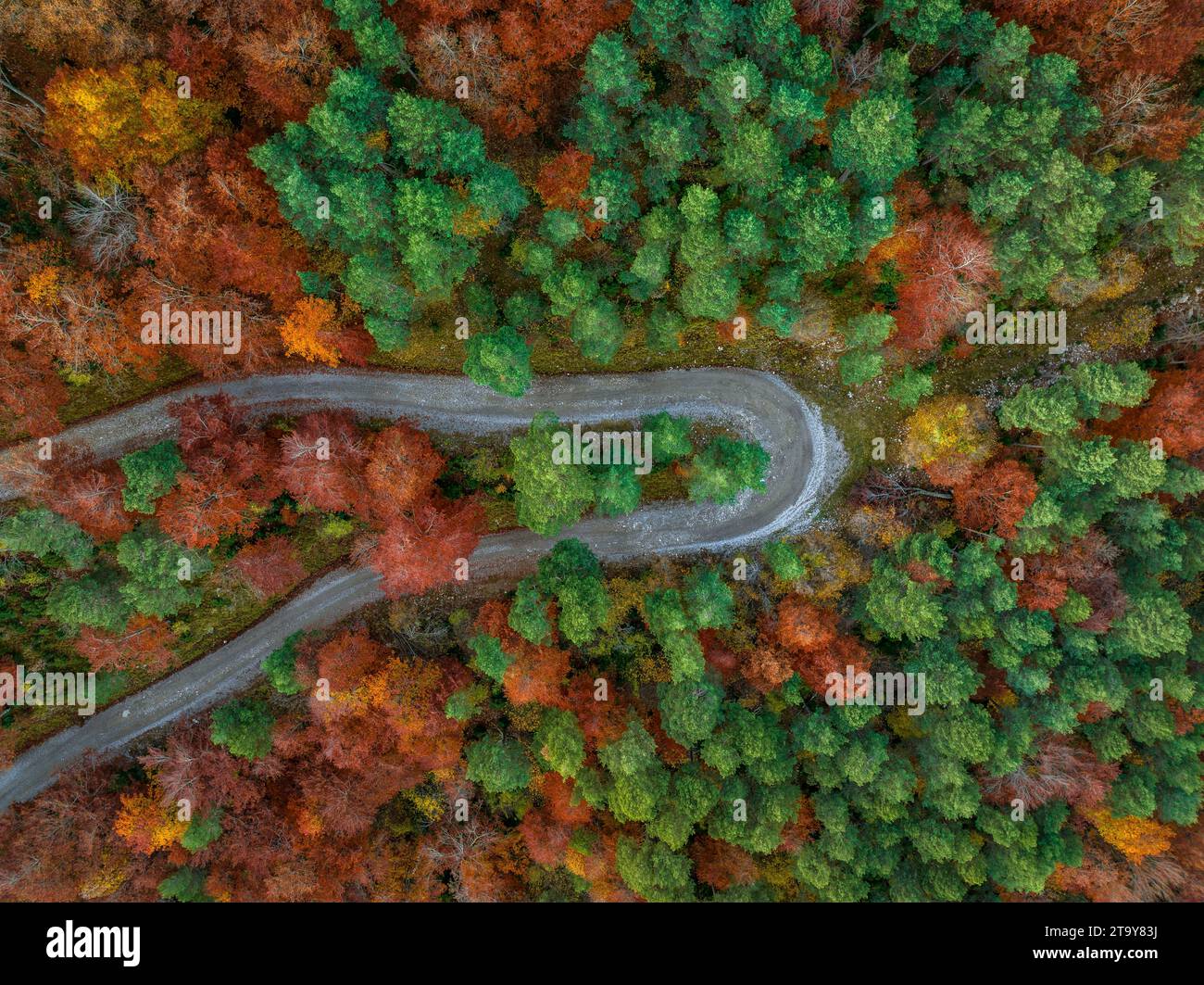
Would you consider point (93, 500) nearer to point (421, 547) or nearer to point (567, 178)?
point (421, 547)

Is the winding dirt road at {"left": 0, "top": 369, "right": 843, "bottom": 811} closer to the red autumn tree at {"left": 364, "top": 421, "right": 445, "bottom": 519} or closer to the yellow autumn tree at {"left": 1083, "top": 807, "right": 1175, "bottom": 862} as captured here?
the red autumn tree at {"left": 364, "top": 421, "right": 445, "bottom": 519}

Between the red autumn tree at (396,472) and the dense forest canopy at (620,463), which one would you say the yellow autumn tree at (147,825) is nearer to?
the dense forest canopy at (620,463)

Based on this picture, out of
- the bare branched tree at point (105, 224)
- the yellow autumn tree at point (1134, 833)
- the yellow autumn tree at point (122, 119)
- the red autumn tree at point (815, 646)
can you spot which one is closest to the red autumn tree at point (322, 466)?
the bare branched tree at point (105, 224)

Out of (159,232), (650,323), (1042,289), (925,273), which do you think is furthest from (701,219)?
(159,232)

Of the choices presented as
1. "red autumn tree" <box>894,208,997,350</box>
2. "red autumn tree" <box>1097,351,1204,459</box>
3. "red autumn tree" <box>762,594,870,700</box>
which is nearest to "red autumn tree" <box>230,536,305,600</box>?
"red autumn tree" <box>762,594,870,700</box>

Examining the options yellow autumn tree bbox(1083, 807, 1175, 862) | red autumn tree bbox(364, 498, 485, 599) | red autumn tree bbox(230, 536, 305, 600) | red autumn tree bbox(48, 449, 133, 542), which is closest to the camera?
red autumn tree bbox(48, 449, 133, 542)
